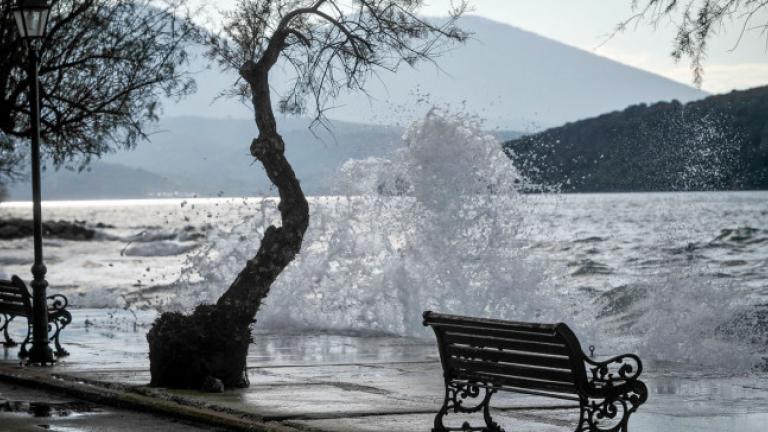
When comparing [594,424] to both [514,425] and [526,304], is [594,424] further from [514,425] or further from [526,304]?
[526,304]

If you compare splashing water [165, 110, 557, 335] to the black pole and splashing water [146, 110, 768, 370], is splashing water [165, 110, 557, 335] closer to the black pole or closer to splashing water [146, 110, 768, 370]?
splashing water [146, 110, 768, 370]

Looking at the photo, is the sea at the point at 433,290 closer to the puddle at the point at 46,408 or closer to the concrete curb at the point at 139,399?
the concrete curb at the point at 139,399

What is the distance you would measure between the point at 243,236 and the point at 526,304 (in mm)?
5330

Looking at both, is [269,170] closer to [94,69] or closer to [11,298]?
[11,298]

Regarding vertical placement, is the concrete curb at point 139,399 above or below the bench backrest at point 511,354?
below

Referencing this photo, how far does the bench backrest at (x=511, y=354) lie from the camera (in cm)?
785

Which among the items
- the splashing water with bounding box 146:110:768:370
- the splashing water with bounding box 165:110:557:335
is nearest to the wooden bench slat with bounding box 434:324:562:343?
the splashing water with bounding box 146:110:768:370

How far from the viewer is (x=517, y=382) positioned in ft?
27.1

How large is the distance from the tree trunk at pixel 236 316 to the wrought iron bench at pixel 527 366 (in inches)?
103

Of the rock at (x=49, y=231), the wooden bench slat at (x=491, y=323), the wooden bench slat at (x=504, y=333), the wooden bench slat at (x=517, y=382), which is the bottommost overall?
the wooden bench slat at (x=517, y=382)

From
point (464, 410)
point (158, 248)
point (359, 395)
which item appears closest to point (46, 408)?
point (359, 395)

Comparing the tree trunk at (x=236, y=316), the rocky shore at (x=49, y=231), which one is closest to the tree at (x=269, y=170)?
the tree trunk at (x=236, y=316)

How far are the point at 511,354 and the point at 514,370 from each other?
0.33ft

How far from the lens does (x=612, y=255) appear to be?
55188 millimetres
